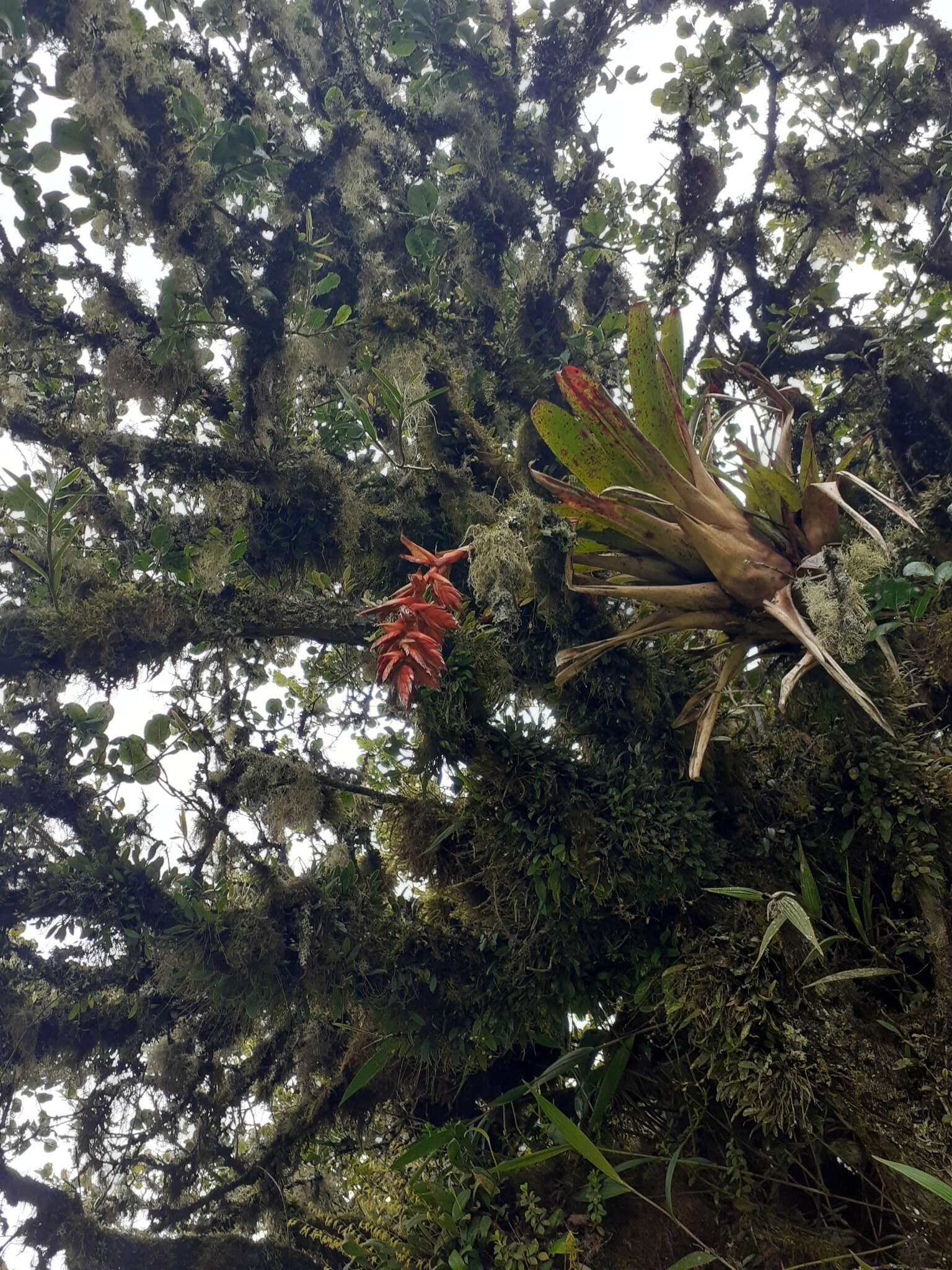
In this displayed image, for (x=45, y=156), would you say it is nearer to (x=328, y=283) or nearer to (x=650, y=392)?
(x=328, y=283)

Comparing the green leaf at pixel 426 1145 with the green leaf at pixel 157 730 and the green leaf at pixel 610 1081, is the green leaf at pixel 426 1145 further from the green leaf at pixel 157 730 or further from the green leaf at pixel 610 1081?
the green leaf at pixel 157 730

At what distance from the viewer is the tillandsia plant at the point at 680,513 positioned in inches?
77.9

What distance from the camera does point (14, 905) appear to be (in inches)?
116

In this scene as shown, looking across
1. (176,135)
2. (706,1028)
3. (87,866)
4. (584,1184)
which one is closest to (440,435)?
(176,135)

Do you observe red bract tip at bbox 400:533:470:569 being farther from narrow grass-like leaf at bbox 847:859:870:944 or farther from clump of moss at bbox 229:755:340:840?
narrow grass-like leaf at bbox 847:859:870:944

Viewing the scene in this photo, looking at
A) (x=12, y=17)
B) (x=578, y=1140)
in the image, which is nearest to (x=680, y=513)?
(x=578, y=1140)

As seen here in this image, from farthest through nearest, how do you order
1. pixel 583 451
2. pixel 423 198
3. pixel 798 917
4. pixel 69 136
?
pixel 423 198, pixel 69 136, pixel 583 451, pixel 798 917

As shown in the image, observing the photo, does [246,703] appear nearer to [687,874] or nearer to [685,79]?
[687,874]

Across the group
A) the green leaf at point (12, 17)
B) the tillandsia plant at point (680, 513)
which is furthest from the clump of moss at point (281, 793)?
the green leaf at point (12, 17)

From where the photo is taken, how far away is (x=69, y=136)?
2.88m

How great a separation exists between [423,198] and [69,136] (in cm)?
147

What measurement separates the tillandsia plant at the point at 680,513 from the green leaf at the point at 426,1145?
160 centimetres

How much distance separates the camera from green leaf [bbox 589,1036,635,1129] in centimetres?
234

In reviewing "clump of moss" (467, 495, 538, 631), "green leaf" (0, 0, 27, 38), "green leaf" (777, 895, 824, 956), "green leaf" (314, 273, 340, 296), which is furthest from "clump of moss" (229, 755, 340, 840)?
"green leaf" (0, 0, 27, 38)
